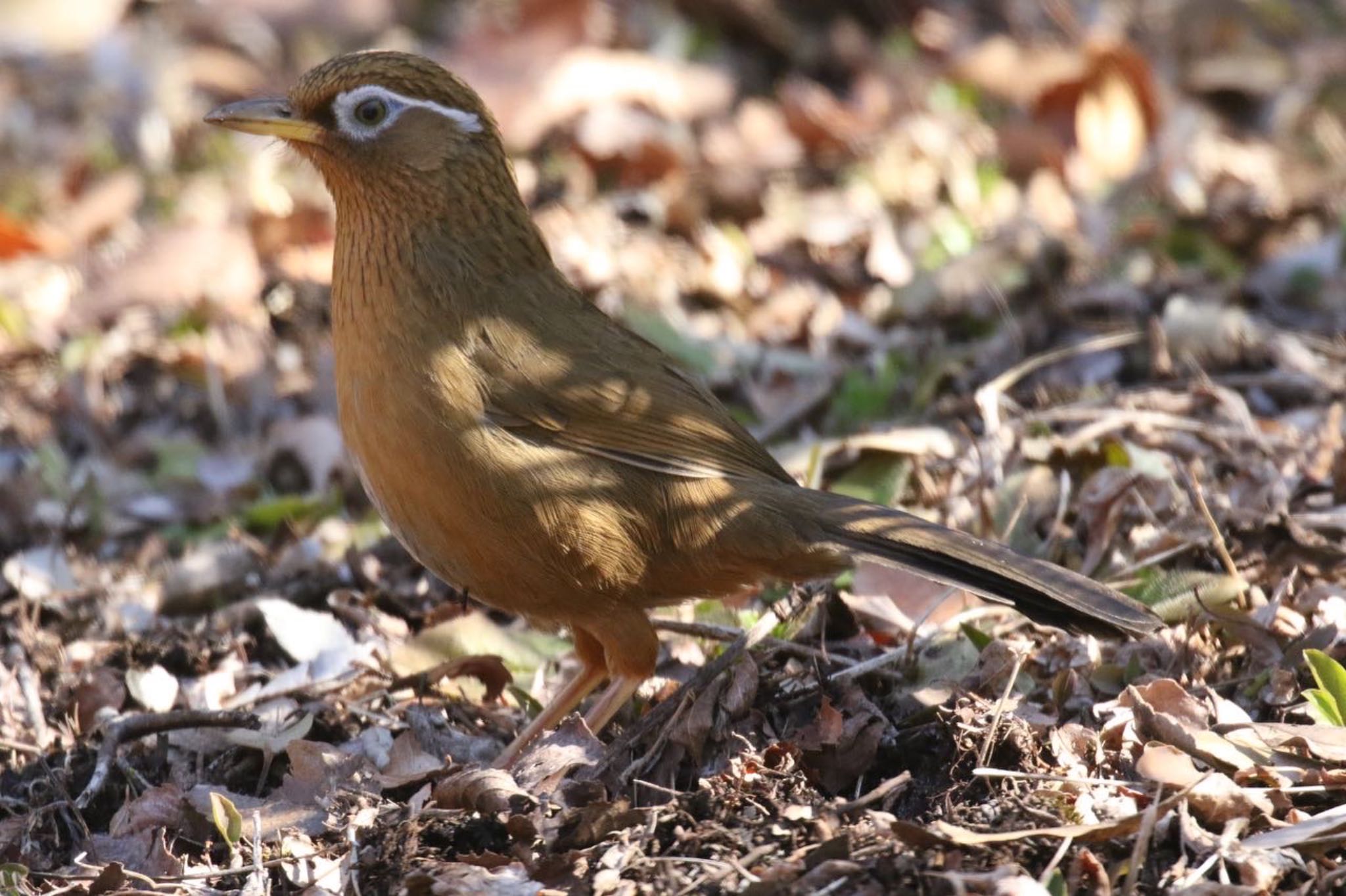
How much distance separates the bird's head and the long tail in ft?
4.76

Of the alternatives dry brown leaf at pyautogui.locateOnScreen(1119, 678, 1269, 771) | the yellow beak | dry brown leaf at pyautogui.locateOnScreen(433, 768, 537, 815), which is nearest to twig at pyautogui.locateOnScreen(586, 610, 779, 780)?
dry brown leaf at pyautogui.locateOnScreen(433, 768, 537, 815)

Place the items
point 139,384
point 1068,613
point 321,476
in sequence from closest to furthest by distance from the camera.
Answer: point 1068,613, point 321,476, point 139,384

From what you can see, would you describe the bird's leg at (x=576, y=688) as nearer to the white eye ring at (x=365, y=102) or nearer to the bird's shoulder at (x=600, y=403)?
the bird's shoulder at (x=600, y=403)

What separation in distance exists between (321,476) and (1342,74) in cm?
570

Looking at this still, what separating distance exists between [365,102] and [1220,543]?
2.61 m

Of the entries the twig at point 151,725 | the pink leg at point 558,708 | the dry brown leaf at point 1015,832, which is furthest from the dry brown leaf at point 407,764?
the dry brown leaf at point 1015,832

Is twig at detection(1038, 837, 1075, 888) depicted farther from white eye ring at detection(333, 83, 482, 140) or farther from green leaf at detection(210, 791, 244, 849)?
white eye ring at detection(333, 83, 482, 140)

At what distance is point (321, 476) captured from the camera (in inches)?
239

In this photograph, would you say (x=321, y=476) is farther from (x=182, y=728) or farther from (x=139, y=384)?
(x=182, y=728)

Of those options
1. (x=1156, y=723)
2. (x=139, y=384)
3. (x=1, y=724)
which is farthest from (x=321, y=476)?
(x=1156, y=723)

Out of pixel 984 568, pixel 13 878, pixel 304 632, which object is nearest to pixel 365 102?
pixel 304 632

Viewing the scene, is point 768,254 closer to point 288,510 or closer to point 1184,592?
point 288,510

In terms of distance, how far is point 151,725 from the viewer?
4.38 m

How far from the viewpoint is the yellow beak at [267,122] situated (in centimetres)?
A: 466
